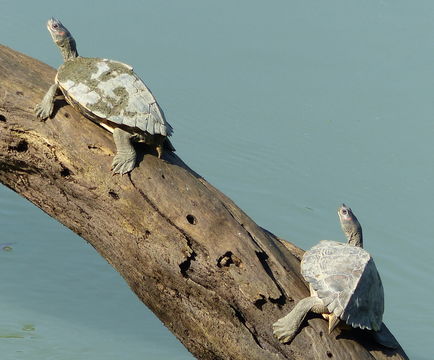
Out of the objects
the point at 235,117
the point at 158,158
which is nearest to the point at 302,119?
the point at 235,117

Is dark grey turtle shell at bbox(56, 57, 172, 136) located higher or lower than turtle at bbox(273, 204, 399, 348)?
higher

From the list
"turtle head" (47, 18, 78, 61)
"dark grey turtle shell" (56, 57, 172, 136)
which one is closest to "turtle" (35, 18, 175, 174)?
"dark grey turtle shell" (56, 57, 172, 136)

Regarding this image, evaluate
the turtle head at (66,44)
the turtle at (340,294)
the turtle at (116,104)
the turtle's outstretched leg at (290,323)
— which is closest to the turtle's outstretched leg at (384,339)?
the turtle at (340,294)

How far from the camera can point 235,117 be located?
585 centimetres

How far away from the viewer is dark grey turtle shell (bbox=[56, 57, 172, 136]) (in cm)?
252

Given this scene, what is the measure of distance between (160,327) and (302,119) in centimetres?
223

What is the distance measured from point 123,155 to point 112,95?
22 cm

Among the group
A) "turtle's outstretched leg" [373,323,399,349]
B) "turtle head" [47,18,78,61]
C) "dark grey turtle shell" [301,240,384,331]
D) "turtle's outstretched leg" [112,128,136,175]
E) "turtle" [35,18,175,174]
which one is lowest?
"turtle's outstretched leg" [373,323,399,349]

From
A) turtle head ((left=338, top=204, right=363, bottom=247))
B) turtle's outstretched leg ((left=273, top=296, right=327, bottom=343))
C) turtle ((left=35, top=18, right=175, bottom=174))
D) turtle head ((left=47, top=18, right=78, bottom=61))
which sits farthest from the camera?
turtle head ((left=338, top=204, right=363, bottom=247))

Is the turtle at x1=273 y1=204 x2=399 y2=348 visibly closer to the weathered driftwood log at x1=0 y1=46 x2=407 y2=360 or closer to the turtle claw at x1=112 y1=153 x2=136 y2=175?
the weathered driftwood log at x1=0 y1=46 x2=407 y2=360

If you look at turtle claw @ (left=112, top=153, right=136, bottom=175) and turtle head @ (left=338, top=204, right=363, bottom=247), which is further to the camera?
turtle head @ (left=338, top=204, right=363, bottom=247)

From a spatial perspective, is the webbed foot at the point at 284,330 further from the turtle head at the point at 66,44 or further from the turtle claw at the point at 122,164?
the turtle head at the point at 66,44

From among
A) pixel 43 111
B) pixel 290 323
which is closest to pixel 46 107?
pixel 43 111

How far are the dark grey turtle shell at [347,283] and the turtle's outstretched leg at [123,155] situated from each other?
64 cm
